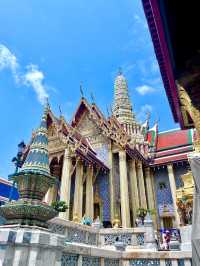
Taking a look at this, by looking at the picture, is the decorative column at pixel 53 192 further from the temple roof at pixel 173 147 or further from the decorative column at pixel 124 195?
the temple roof at pixel 173 147

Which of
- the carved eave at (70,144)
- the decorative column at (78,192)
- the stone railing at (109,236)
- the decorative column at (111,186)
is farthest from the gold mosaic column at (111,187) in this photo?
the stone railing at (109,236)

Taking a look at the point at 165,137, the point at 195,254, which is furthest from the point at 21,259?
the point at 165,137

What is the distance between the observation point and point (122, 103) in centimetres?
2239

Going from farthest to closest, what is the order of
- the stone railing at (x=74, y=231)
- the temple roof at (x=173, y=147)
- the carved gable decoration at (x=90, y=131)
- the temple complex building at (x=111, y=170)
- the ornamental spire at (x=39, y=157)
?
the temple roof at (x=173, y=147)
the carved gable decoration at (x=90, y=131)
the temple complex building at (x=111, y=170)
the stone railing at (x=74, y=231)
the ornamental spire at (x=39, y=157)

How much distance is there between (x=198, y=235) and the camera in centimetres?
224

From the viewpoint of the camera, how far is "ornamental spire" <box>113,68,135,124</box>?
68.1 feet

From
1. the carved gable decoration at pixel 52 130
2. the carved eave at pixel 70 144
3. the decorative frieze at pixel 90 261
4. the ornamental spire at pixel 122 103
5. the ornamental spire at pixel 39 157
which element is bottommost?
the decorative frieze at pixel 90 261

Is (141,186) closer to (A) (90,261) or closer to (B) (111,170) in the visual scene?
(B) (111,170)

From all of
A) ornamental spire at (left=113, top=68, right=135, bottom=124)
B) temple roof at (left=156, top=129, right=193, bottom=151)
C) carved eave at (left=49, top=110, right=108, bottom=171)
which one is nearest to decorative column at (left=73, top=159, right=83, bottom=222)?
carved eave at (left=49, top=110, right=108, bottom=171)

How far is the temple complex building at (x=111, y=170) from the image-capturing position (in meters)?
14.2

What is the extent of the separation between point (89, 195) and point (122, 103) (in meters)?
10.2

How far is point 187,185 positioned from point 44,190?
361 inches

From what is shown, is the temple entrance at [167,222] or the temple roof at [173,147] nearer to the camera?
the temple entrance at [167,222]

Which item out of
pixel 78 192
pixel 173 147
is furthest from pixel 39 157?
pixel 173 147
